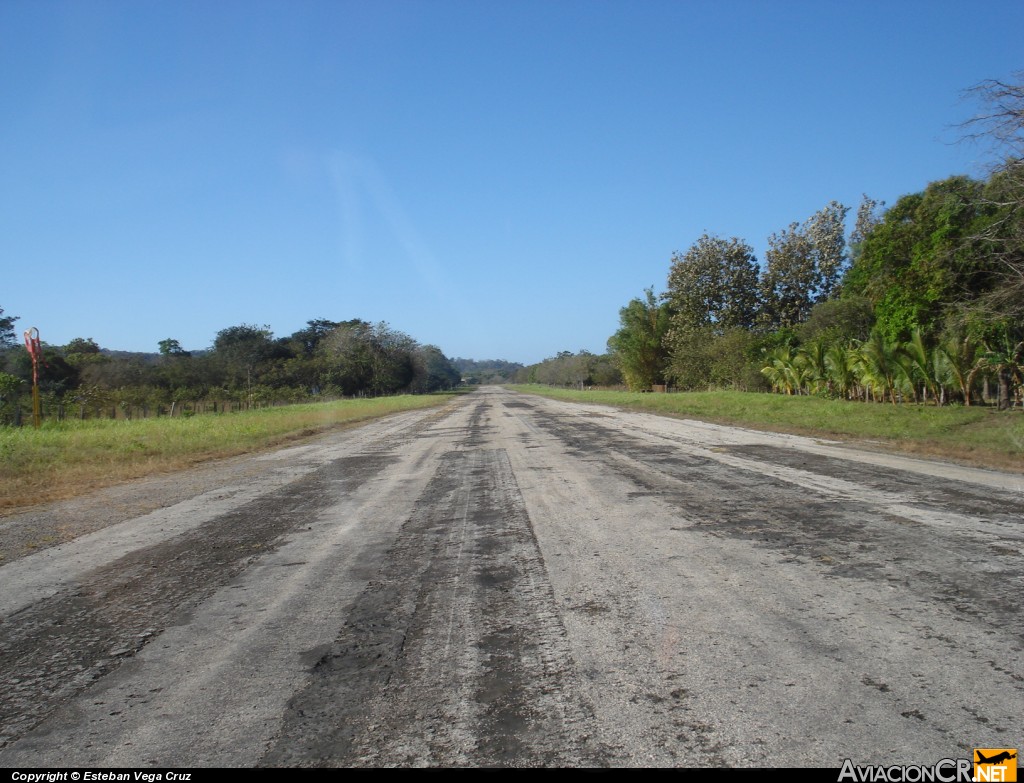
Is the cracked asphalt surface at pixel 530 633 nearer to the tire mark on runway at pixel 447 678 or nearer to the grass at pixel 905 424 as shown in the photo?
the tire mark on runway at pixel 447 678

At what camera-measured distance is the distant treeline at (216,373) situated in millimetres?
35562

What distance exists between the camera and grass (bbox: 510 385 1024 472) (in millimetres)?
13375

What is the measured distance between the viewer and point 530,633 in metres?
4.18

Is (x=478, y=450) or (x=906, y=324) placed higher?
(x=906, y=324)

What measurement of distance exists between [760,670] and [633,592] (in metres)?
1.42

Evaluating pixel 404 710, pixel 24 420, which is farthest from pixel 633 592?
pixel 24 420

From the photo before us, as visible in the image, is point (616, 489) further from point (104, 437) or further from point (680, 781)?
point (104, 437)

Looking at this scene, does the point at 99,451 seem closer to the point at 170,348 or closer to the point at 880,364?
the point at 880,364

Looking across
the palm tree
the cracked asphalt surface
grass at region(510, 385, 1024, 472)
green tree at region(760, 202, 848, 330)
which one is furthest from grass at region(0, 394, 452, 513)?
green tree at region(760, 202, 848, 330)

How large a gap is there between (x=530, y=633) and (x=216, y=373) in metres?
69.0

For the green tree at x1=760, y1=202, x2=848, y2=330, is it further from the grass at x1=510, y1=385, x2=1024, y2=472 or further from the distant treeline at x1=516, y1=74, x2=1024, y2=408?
the grass at x1=510, y1=385, x2=1024, y2=472

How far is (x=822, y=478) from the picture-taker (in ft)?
32.7

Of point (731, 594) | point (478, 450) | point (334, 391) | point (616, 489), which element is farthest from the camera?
point (334, 391)

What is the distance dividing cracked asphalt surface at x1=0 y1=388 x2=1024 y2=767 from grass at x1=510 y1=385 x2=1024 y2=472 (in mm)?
5075
